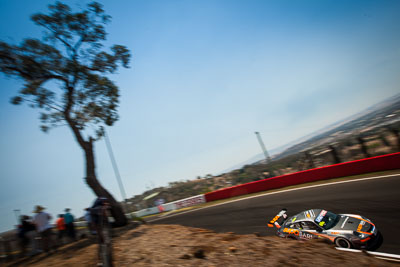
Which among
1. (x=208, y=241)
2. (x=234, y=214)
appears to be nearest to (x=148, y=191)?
(x=234, y=214)

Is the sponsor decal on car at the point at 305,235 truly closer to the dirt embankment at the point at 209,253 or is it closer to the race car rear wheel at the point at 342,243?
the race car rear wheel at the point at 342,243

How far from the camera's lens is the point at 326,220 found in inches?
299

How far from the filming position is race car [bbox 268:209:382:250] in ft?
21.9

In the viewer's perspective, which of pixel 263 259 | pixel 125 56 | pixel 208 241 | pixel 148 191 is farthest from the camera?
pixel 148 191

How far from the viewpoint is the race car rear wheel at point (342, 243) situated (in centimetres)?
679

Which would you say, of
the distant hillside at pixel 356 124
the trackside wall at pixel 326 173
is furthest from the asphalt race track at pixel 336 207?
the distant hillside at pixel 356 124

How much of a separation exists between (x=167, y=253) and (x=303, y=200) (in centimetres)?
912

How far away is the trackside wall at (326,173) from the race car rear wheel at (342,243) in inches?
353

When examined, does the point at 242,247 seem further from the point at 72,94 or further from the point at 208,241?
the point at 72,94

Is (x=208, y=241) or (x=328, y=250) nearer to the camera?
(x=328, y=250)

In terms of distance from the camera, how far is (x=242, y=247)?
19.6ft

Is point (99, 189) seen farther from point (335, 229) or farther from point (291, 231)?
point (335, 229)

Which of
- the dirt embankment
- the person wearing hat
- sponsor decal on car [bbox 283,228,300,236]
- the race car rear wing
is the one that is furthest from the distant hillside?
the person wearing hat

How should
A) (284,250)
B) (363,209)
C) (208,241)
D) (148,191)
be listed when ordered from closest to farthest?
1. (284,250)
2. (208,241)
3. (363,209)
4. (148,191)
